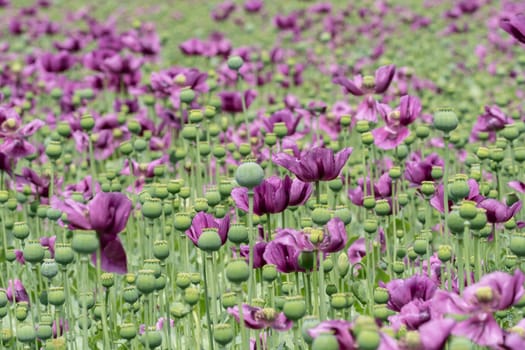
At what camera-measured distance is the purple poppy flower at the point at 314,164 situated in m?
2.25

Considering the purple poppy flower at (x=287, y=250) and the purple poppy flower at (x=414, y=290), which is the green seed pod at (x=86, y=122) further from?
the purple poppy flower at (x=414, y=290)

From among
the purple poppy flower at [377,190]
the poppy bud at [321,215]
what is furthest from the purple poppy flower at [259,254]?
the purple poppy flower at [377,190]

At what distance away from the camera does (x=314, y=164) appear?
2.26 meters

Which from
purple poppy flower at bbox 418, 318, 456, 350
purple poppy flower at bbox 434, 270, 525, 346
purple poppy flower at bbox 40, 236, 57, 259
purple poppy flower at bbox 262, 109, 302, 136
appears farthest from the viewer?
purple poppy flower at bbox 262, 109, 302, 136

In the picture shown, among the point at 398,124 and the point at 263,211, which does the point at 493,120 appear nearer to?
the point at 398,124

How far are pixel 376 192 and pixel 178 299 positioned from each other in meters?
0.80

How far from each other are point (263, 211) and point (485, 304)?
812mm

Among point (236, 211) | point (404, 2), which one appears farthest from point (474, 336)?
point (404, 2)

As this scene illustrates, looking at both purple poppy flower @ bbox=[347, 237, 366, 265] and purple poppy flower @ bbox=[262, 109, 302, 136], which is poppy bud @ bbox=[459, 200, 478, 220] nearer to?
purple poppy flower @ bbox=[347, 237, 366, 265]

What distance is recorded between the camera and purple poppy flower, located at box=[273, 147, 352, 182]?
2.25 m

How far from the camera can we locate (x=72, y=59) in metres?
5.65

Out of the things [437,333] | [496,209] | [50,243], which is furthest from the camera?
[50,243]

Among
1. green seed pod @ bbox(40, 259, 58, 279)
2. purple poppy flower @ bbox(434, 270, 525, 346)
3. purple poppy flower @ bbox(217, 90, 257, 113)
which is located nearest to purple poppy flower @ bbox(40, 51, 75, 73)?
purple poppy flower @ bbox(217, 90, 257, 113)

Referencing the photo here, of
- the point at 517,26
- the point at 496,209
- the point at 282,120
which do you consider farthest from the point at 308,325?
the point at 282,120
